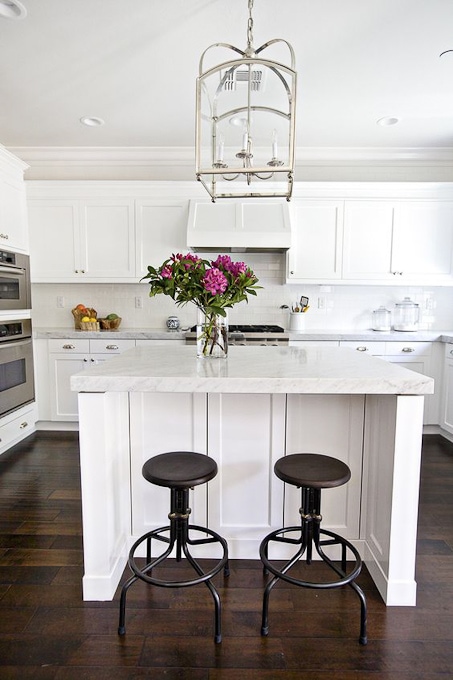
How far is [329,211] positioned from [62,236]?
264 centimetres

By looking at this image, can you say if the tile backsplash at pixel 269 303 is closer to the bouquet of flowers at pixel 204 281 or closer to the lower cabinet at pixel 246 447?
the bouquet of flowers at pixel 204 281

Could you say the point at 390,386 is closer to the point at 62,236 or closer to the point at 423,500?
the point at 423,500

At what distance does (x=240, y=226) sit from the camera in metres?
3.67

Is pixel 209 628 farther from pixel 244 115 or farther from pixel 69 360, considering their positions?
pixel 244 115

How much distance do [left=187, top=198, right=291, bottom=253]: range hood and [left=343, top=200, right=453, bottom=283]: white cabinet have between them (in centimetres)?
70

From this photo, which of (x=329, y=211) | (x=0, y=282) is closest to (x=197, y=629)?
(x=0, y=282)

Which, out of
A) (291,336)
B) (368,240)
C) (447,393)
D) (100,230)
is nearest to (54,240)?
(100,230)

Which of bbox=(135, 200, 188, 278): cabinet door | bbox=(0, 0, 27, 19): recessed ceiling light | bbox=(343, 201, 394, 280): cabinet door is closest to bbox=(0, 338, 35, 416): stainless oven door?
bbox=(135, 200, 188, 278): cabinet door

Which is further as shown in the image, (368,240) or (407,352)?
(368,240)

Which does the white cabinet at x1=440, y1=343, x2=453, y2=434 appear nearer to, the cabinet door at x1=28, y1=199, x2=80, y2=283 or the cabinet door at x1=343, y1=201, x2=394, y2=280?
the cabinet door at x1=343, y1=201, x2=394, y2=280

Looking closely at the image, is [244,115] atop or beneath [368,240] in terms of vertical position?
atop

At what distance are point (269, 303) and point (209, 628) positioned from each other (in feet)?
10.4

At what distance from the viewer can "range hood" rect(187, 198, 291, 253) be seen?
142 inches

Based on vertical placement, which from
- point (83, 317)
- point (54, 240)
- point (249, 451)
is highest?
point (54, 240)
